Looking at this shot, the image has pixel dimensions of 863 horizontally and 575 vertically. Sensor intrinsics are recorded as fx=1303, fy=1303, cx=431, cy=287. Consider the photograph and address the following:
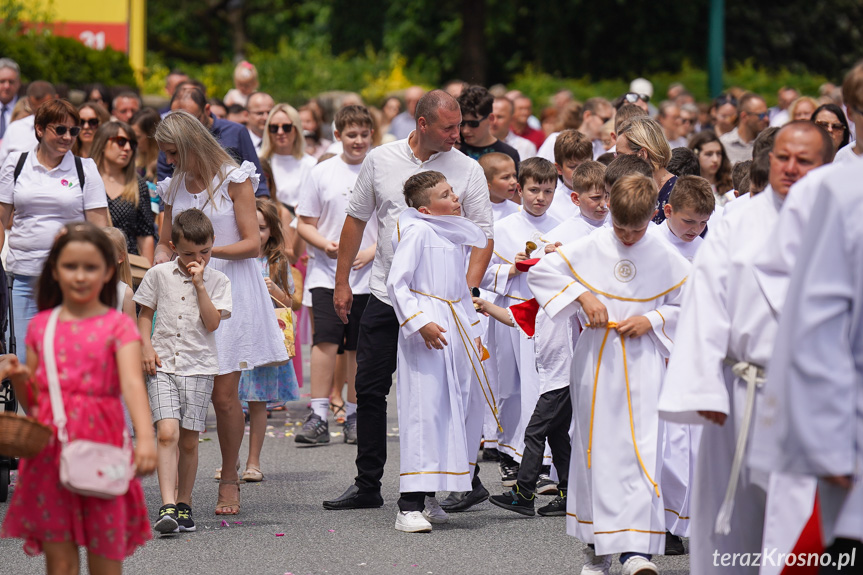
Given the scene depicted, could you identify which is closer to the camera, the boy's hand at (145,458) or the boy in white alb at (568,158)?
the boy's hand at (145,458)

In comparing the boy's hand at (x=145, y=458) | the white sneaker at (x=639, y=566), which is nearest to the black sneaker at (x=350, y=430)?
the white sneaker at (x=639, y=566)

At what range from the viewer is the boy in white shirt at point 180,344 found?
654 cm

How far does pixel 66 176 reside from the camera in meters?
8.48

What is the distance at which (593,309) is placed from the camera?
5738 mm

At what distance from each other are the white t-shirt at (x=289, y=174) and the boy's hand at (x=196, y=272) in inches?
195

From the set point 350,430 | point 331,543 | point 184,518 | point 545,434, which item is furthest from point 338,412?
point 331,543

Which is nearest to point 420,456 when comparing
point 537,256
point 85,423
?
point 537,256

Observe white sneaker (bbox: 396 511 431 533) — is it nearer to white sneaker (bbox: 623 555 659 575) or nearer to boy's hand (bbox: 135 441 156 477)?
white sneaker (bbox: 623 555 659 575)

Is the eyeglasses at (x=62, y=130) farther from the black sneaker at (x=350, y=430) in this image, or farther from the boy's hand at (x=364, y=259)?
the black sneaker at (x=350, y=430)

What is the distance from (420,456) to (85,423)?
8.16 feet

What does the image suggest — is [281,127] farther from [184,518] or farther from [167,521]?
[167,521]

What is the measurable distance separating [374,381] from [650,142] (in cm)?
205

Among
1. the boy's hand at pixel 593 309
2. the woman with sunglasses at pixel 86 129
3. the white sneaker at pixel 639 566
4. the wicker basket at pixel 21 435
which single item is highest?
the woman with sunglasses at pixel 86 129

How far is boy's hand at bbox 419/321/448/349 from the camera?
6.62 m
